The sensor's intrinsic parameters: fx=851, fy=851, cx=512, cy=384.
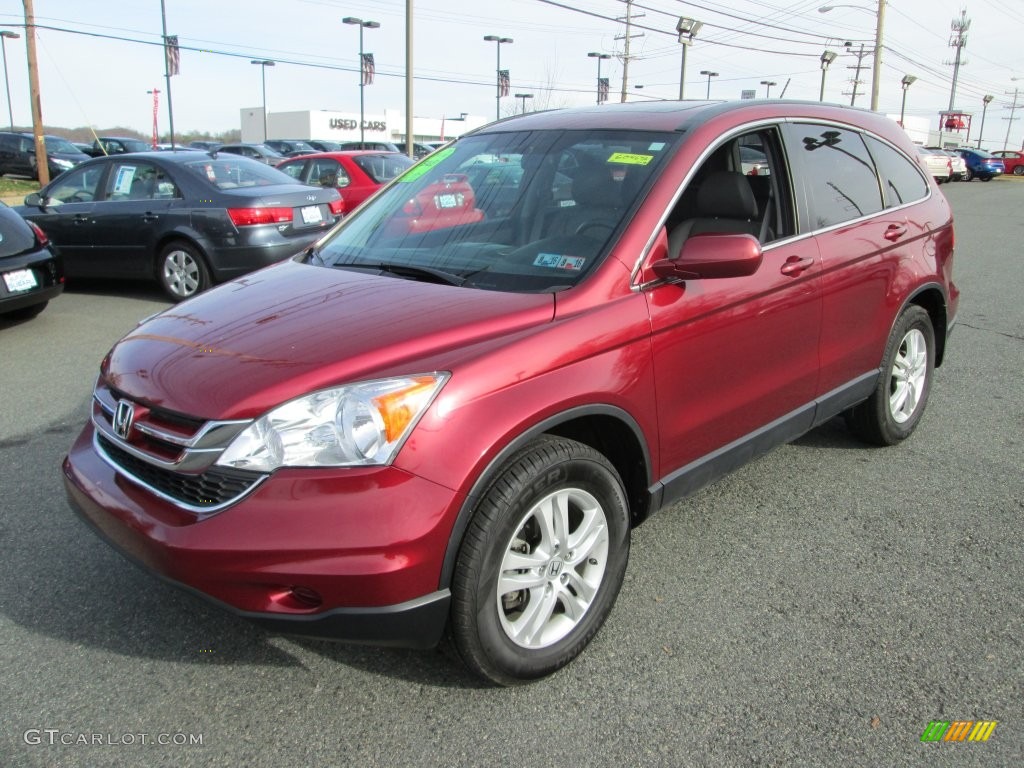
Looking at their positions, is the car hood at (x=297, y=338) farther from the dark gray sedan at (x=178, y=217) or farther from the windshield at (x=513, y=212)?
the dark gray sedan at (x=178, y=217)

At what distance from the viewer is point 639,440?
116 inches

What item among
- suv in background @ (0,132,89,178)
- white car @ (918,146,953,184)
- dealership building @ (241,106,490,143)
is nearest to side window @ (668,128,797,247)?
suv in background @ (0,132,89,178)

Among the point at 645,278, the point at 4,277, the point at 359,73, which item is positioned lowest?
the point at 4,277

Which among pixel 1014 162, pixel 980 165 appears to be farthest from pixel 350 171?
pixel 1014 162

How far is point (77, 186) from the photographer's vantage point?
9219 mm

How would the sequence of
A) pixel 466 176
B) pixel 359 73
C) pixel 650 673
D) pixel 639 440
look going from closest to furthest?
1. pixel 650 673
2. pixel 639 440
3. pixel 466 176
4. pixel 359 73

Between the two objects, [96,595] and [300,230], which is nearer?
[96,595]

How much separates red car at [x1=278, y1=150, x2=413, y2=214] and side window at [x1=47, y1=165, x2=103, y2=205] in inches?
144

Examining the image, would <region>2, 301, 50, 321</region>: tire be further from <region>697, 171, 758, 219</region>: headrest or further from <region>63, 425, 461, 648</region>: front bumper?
<region>697, 171, 758, 219</region>: headrest

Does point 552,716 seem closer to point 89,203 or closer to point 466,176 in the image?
point 466,176

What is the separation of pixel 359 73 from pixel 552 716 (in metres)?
45.7

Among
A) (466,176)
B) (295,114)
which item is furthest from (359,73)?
(466,176)

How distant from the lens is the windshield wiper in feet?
10.0

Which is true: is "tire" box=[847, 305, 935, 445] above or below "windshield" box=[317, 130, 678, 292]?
below
